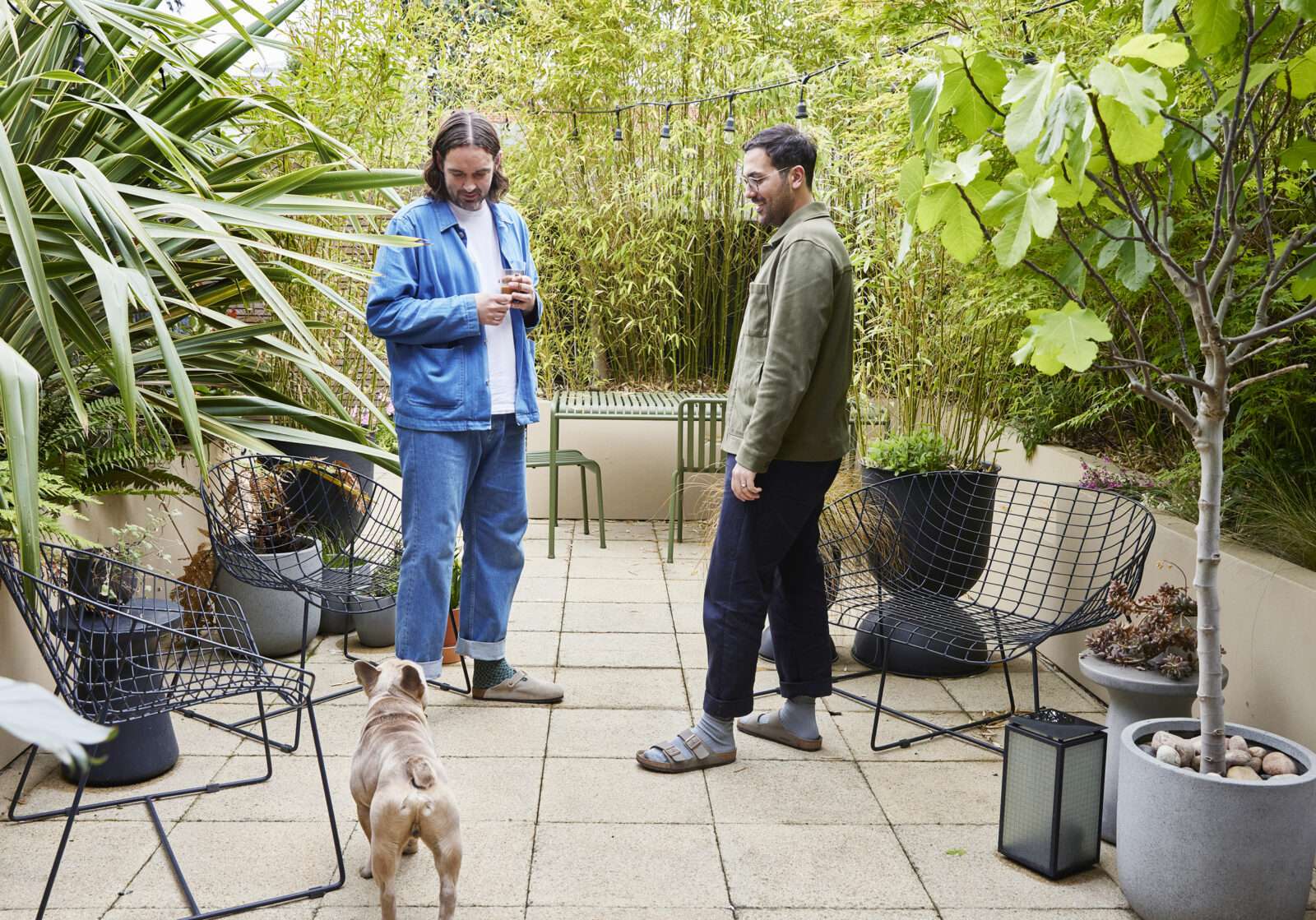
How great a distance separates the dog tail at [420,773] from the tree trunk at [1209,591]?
1.45 m

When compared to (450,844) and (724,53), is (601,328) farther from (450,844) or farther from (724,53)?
(450,844)

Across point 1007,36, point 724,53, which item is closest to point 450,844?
point 1007,36

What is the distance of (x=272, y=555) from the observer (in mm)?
3686

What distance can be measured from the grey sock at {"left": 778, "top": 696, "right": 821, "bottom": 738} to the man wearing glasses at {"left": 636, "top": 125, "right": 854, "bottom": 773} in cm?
20

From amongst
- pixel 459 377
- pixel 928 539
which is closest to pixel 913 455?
pixel 928 539

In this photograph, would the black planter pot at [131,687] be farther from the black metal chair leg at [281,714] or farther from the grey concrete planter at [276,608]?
the grey concrete planter at [276,608]

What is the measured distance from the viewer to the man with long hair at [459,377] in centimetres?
311

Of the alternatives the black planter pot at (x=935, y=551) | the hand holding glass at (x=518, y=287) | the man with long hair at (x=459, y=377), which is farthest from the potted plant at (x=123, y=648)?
the black planter pot at (x=935, y=551)

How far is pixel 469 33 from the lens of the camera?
671 cm

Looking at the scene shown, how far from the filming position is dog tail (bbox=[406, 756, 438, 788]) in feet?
6.69

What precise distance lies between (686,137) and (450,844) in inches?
199

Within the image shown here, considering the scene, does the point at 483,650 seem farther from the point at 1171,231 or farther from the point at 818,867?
the point at 1171,231

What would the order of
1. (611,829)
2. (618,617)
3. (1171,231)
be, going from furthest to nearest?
(618,617) < (611,829) < (1171,231)

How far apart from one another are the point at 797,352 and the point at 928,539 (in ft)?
3.93
